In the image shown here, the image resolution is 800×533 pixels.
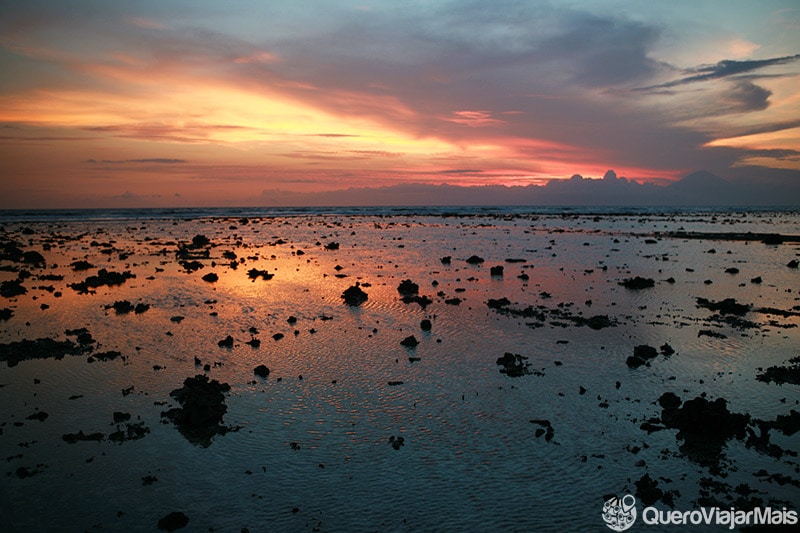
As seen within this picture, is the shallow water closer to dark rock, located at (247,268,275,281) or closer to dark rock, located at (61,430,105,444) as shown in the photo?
dark rock, located at (61,430,105,444)

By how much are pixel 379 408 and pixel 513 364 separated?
6057 millimetres

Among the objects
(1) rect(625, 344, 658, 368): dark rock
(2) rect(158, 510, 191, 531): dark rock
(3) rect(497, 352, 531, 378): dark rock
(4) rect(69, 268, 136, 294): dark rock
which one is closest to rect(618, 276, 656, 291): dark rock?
(1) rect(625, 344, 658, 368): dark rock

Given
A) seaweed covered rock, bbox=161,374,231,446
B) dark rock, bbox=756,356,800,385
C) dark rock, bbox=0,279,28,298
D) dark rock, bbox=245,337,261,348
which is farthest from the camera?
dark rock, bbox=0,279,28,298

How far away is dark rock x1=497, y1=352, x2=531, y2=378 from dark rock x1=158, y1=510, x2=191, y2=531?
1131cm

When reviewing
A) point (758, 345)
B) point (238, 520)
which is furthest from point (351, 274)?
point (238, 520)

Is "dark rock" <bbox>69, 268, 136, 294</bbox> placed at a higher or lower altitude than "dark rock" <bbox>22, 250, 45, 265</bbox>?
lower

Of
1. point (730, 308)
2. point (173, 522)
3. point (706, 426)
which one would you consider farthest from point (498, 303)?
point (173, 522)

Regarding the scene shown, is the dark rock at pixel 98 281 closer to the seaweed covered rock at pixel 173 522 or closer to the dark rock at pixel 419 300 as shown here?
the dark rock at pixel 419 300

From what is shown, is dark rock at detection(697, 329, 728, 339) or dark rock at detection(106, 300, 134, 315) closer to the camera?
dark rock at detection(697, 329, 728, 339)

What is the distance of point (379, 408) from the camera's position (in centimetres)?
1454

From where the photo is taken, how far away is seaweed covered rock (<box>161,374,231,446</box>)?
13.1 metres

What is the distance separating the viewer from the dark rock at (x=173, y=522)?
371 inches

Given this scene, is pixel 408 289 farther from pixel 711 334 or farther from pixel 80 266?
pixel 80 266

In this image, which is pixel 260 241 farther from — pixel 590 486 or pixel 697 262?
pixel 590 486
